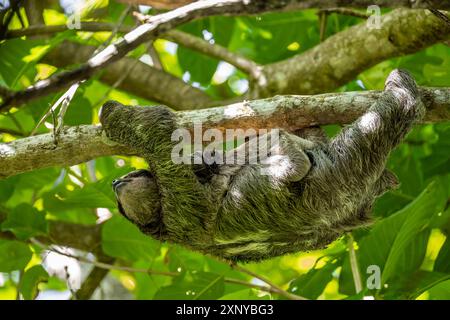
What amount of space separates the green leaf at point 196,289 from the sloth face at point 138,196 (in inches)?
67.7

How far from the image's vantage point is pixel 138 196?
6.93 m

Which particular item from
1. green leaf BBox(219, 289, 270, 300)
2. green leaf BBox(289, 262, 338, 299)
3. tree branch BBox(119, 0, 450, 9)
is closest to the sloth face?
green leaf BBox(219, 289, 270, 300)

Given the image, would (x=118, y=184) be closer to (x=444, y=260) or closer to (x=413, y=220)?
(x=413, y=220)

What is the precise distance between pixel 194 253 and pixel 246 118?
372 centimetres

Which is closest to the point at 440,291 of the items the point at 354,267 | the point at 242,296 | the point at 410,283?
the point at 354,267

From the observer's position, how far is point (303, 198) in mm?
6742

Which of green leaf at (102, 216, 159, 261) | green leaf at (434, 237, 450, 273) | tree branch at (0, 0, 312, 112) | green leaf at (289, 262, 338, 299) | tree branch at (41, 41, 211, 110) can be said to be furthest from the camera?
tree branch at (41, 41, 211, 110)

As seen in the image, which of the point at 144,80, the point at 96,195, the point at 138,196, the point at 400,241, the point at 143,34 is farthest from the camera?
the point at 144,80

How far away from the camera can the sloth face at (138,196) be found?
6871mm

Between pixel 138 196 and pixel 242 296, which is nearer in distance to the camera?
pixel 138 196

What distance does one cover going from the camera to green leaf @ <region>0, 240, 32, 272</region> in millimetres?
8570

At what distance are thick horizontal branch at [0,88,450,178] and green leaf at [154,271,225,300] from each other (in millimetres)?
2465

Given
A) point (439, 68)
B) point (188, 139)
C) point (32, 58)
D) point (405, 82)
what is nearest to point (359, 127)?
point (405, 82)

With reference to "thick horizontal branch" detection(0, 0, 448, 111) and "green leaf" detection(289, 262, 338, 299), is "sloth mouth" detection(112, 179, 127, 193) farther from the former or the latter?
"green leaf" detection(289, 262, 338, 299)
